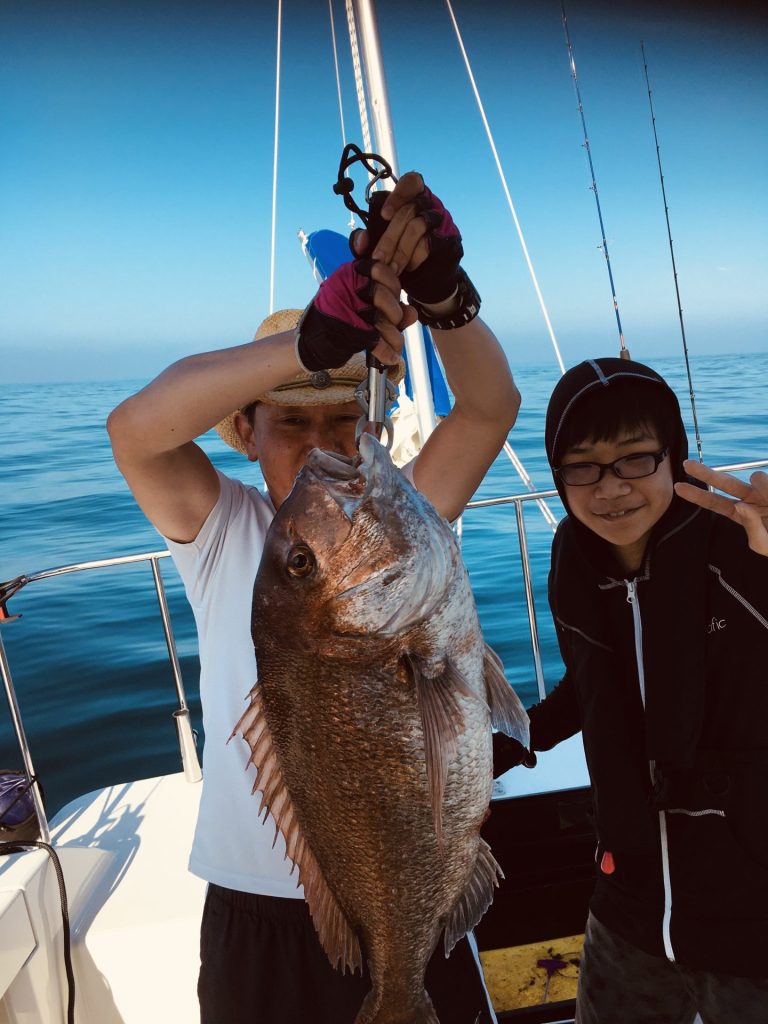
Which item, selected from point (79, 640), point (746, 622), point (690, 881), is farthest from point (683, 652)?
point (79, 640)

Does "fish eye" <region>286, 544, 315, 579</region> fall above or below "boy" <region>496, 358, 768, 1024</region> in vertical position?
above

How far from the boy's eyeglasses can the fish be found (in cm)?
94

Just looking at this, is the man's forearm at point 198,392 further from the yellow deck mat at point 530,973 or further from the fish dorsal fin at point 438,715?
the yellow deck mat at point 530,973

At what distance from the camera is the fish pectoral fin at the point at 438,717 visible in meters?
1.25

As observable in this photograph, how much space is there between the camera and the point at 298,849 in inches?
54.4

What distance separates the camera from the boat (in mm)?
2527

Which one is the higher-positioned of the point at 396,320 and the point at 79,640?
the point at 396,320

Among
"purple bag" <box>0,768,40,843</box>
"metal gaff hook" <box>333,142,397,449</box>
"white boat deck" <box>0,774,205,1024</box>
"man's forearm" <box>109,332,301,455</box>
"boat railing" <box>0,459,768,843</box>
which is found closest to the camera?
"metal gaff hook" <box>333,142,397,449</box>

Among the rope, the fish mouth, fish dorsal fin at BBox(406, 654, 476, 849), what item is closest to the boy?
fish dorsal fin at BBox(406, 654, 476, 849)

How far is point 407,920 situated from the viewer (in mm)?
1371

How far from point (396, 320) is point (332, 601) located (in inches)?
19.6

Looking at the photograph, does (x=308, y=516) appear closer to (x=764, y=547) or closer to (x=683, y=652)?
(x=764, y=547)

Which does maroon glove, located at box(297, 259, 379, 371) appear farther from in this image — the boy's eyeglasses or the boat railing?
the boat railing

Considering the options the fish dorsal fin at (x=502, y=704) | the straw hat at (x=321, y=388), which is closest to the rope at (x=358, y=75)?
the straw hat at (x=321, y=388)
